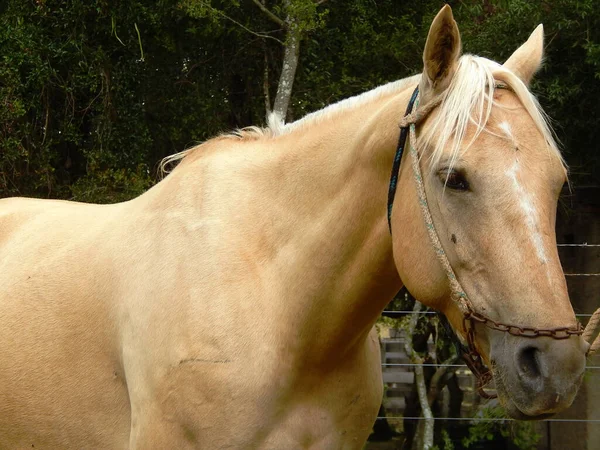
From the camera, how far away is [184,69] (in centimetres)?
683

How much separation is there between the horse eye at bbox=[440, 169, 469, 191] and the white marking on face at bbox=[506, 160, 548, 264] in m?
0.13

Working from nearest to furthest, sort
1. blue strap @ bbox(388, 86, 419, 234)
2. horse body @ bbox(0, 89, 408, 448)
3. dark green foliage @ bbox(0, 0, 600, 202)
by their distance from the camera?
blue strap @ bbox(388, 86, 419, 234), horse body @ bbox(0, 89, 408, 448), dark green foliage @ bbox(0, 0, 600, 202)

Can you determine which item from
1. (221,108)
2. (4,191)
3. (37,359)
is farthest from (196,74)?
(37,359)

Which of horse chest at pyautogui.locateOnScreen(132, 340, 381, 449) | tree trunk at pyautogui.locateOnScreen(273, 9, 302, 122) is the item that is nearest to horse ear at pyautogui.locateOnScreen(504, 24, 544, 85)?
horse chest at pyautogui.locateOnScreen(132, 340, 381, 449)

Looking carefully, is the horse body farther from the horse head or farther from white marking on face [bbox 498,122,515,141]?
white marking on face [bbox 498,122,515,141]

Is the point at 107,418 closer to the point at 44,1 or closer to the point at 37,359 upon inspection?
the point at 37,359

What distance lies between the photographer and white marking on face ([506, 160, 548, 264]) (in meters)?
1.96

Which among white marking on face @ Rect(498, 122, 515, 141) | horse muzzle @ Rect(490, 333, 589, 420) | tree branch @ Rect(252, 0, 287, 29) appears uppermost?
tree branch @ Rect(252, 0, 287, 29)

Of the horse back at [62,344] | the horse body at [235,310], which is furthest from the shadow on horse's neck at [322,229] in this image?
the horse back at [62,344]

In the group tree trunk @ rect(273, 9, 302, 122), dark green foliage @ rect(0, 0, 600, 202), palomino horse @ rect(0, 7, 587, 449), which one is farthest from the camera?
dark green foliage @ rect(0, 0, 600, 202)

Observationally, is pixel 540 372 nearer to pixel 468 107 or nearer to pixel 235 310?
pixel 468 107

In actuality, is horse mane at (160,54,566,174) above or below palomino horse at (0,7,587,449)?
above

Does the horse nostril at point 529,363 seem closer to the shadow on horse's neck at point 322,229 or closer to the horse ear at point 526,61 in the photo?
the shadow on horse's neck at point 322,229

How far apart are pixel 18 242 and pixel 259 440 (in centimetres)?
160
